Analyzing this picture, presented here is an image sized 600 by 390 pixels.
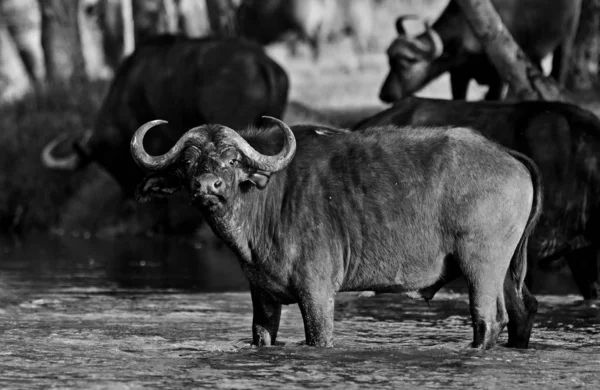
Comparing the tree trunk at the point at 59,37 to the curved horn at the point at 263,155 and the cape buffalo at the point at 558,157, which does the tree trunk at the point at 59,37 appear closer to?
the cape buffalo at the point at 558,157

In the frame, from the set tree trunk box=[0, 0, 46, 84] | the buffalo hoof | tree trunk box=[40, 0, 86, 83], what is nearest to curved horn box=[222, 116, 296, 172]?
the buffalo hoof

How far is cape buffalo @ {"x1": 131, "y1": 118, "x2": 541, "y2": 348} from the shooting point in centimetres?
982

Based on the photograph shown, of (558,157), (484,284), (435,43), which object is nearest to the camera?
(484,284)

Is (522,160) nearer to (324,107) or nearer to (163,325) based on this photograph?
(163,325)

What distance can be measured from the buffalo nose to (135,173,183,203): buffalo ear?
47 cm

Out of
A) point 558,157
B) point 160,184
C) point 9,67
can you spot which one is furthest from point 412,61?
point 9,67

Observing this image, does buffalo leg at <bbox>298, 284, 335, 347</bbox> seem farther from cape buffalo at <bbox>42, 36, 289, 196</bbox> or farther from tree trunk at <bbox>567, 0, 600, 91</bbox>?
tree trunk at <bbox>567, 0, 600, 91</bbox>

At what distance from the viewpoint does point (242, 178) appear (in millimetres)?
9773

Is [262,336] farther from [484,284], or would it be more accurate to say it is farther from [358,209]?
[484,284]

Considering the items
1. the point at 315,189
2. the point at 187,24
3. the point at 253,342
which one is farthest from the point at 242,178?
the point at 187,24

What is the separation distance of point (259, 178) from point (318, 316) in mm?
978

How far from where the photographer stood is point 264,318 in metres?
10.1

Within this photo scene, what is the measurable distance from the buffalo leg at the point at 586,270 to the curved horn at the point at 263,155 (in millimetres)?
4404

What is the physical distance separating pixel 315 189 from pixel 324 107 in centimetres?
1485
